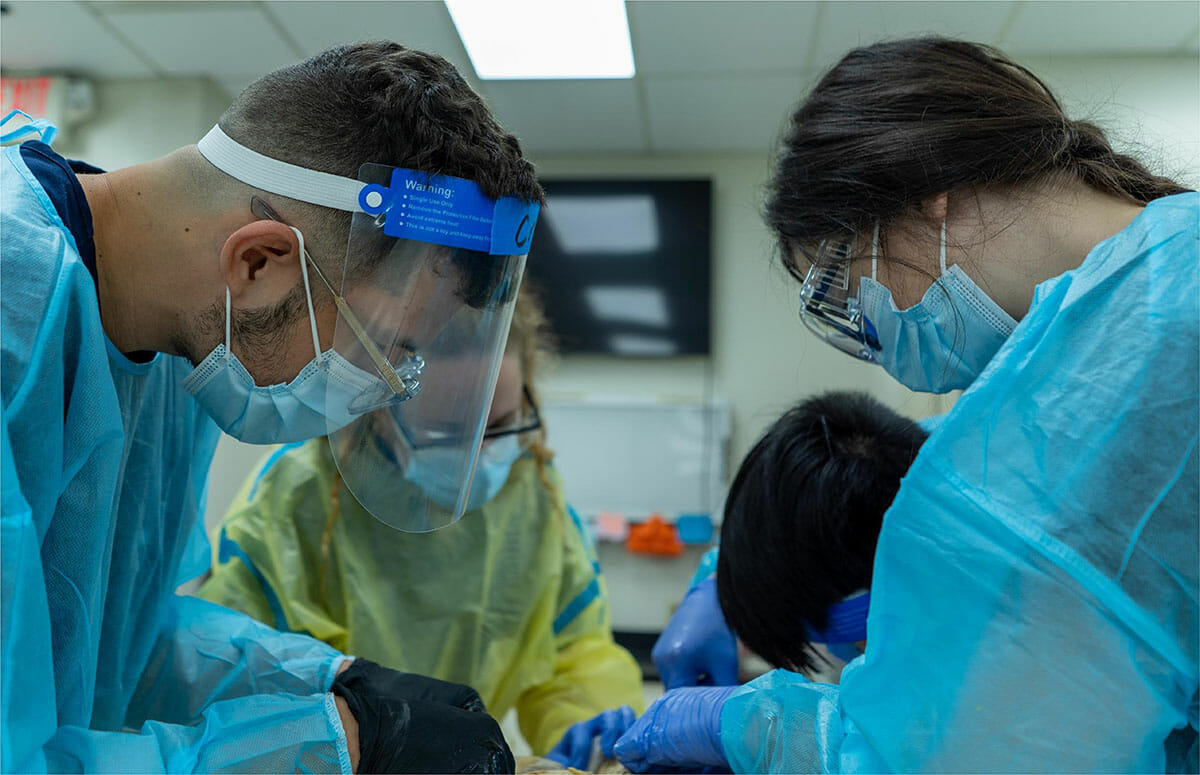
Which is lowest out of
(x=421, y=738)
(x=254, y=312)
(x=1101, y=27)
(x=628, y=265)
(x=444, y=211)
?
(x=628, y=265)

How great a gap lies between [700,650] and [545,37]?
2.29 m

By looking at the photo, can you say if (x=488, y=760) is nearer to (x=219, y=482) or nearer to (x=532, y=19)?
(x=532, y=19)

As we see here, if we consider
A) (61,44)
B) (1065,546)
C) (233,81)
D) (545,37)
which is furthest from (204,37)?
(1065,546)

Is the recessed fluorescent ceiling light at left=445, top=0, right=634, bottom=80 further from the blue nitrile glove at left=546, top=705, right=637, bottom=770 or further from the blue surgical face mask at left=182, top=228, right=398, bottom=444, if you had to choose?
the blue nitrile glove at left=546, top=705, right=637, bottom=770

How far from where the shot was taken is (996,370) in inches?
30.9

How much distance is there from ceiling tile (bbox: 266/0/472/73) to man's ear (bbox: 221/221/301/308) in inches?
73.5

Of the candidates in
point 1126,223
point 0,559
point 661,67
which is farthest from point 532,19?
point 0,559

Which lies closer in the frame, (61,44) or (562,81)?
(61,44)

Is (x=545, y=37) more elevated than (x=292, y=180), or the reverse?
(x=545, y=37)

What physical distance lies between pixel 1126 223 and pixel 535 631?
1385mm

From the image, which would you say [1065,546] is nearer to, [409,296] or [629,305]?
[409,296]

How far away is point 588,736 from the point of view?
5.08ft

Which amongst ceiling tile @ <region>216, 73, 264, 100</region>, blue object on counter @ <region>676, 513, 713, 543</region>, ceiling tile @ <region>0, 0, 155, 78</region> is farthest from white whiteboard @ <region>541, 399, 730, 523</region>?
ceiling tile @ <region>0, 0, 155, 78</region>

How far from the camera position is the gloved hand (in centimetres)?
165
